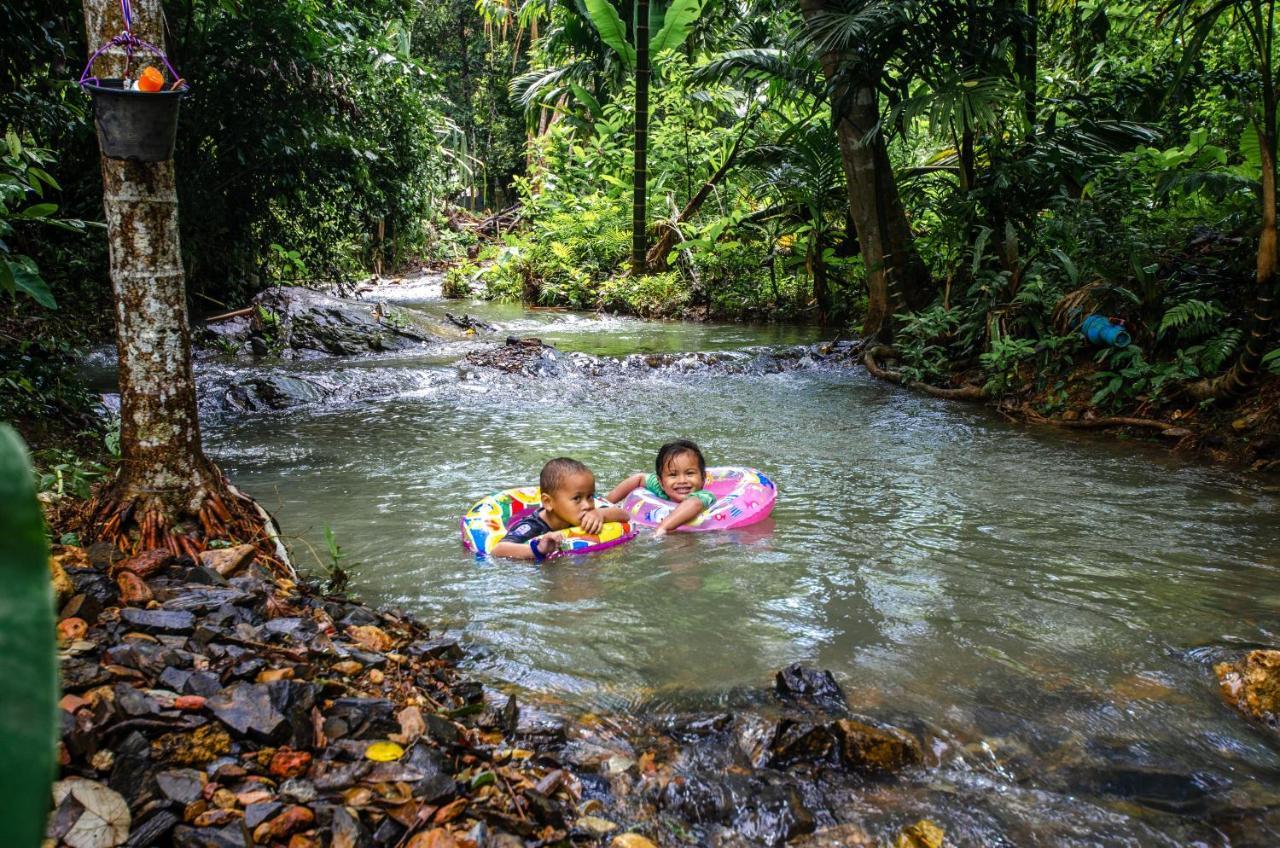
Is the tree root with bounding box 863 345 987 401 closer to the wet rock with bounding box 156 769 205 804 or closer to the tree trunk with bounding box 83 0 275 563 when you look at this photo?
the tree trunk with bounding box 83 0 275 563

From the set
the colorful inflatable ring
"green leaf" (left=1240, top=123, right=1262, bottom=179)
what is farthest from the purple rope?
"green leaf" (left=1240, top=123, right=1262, bottom=179)

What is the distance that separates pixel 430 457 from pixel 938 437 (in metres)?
4.16

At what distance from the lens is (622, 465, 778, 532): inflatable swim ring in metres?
5.45

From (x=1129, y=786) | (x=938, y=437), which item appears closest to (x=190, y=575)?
(x=1129, y=786)

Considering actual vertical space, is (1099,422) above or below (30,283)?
below

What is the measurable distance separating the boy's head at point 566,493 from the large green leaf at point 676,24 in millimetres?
13575

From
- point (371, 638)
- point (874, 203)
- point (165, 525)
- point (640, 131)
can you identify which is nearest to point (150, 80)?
point (165, 525)

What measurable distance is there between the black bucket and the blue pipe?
7.28 m

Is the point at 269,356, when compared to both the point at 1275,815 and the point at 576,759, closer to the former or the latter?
the point at 576,759

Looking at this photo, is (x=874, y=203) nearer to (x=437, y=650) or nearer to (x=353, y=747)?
(x=437, y=650)

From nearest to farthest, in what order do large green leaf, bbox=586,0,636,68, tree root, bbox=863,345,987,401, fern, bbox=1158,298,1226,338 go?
fern, bbox=1158,298,1226,338, tree root, bbox=863,345,987,401, large green leaf, bbox=586,0,636,68

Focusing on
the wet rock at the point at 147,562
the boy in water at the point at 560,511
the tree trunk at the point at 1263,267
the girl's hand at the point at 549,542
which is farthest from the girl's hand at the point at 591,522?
the tree trunk at the point at 1263,267

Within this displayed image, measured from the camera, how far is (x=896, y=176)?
1123 centimetres

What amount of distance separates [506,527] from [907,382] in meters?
5.83
